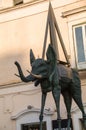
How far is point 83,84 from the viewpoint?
12.9 meters

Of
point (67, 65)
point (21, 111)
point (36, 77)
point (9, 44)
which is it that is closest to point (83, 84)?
point (21, 111)

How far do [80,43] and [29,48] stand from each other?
6.88ft

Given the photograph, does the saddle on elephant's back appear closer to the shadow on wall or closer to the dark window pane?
the dark window pane

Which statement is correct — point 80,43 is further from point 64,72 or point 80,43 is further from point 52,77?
point 52,77

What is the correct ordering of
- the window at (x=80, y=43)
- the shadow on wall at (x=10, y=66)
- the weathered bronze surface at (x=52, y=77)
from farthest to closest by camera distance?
the shadow on wall at (x=10, y=66)
the window at (x=80, y=43)
the weathered bronze surface at (x=52, y=77)

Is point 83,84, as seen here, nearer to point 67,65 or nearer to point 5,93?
point 5,93

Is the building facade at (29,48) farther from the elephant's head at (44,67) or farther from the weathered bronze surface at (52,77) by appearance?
the elephant's head at (44,67)

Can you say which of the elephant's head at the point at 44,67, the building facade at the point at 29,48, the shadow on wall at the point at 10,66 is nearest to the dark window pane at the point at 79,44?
the building facade at the point at 29,48

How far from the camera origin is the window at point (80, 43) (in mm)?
13142

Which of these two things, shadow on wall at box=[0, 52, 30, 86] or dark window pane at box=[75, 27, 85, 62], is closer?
dark window pane at box=[75, 27, 85, 62]

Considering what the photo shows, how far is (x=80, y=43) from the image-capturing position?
13391 millimetres

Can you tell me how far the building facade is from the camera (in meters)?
13.2

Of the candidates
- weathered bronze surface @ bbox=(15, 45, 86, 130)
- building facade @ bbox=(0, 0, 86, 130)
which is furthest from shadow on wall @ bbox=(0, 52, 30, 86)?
weathered bronze surface @ bbox=(15, 45, 86, 130)

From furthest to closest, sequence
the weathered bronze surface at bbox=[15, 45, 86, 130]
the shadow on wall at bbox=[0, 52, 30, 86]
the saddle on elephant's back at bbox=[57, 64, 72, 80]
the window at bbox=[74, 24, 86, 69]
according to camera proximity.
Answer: the shadow on wall at bbox=[0, 52, 30, 86] → the window at bbox=[74, 24, 86, 69] → the saddle on elephant's back at bbox=[57, 64, 72, 80] → the weathered bronze surface at bbox=[15, 45, 86, 130]
